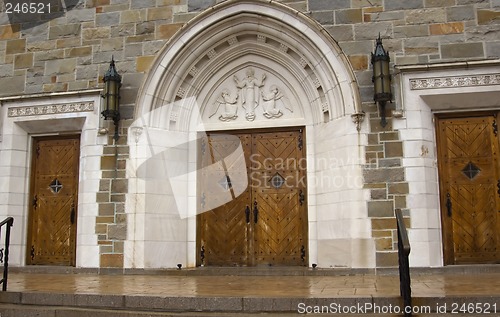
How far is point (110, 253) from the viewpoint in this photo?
25.5 ft

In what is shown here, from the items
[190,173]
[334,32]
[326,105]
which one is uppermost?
[334,32]

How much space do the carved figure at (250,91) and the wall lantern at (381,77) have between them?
1.99 metres

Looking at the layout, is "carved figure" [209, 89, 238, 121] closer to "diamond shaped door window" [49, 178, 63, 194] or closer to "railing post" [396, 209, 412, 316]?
"diamond shaped door window" [49, 178, 63, 194]

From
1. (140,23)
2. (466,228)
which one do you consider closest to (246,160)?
(140,23)

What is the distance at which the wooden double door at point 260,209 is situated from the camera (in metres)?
8.04

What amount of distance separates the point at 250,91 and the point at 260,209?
1.92 metres

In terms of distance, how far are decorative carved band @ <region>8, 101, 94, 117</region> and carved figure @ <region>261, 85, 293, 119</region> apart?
2751 millimetres

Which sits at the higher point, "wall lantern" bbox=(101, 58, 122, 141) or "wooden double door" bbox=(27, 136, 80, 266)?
"wall lantern" bbox=(101, 58, 122, 141)

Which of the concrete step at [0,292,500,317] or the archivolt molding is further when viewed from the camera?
the archivolt molding

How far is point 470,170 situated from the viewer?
749 centimetres

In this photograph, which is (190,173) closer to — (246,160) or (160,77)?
(246,160)

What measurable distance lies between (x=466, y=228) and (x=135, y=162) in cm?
490

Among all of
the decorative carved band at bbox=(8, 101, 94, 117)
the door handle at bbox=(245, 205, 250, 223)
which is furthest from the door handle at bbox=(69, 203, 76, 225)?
the door handle at bbox=(245, 205, 250, 223)

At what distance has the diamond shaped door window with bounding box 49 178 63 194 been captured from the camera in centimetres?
866
